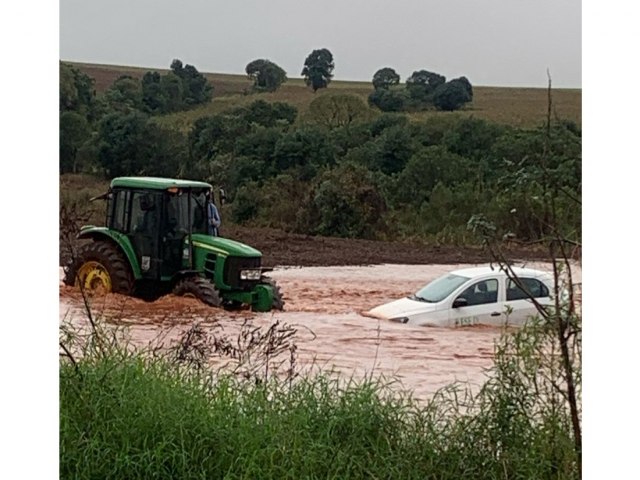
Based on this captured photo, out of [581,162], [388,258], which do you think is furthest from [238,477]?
[581,162]

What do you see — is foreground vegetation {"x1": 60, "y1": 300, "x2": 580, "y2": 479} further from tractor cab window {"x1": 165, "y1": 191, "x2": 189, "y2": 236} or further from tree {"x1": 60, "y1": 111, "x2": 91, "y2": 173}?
tree {"x1": 60, "y1": 111, "x2": 91, "y2": 173}

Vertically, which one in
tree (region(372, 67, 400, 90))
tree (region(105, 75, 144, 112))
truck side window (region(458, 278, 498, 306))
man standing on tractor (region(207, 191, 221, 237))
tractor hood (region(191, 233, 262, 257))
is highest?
tree (region(372, 67, 400, 90))

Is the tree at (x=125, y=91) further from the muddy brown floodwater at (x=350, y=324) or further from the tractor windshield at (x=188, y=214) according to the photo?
the muddy brown floodwater at (x=350, y=324)

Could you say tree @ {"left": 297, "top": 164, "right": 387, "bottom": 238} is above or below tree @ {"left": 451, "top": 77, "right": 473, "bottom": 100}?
below

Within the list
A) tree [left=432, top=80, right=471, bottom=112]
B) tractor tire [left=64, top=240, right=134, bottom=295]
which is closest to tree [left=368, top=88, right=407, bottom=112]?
tree [left=432, top=80, right=471, bottom=112]

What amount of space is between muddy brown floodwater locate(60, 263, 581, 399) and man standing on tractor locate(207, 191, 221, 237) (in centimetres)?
28

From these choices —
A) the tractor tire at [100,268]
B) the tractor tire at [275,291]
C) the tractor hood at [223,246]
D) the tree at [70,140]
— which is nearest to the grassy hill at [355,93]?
the tree at [70,140]

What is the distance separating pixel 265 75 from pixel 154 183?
577 millimetres

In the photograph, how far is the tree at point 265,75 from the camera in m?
4.31

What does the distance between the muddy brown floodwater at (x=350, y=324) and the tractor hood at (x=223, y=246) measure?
13 centimetres

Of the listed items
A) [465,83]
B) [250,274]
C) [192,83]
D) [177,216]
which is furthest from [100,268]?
[465,83]

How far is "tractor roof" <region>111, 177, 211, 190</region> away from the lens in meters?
4.34

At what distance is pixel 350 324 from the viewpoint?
425cm

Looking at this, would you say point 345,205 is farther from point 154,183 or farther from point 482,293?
point 154,183
